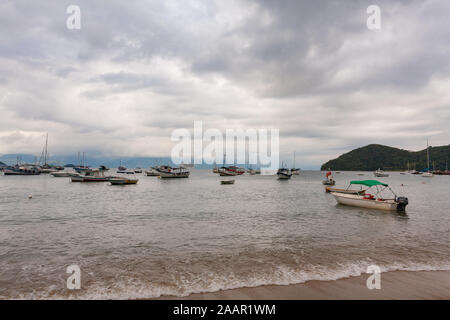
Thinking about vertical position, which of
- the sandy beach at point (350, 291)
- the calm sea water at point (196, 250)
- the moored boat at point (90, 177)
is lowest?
the calm sea water at point (196, 250)

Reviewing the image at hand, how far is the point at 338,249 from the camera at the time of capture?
13.2 metres

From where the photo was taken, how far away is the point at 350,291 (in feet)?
27.0

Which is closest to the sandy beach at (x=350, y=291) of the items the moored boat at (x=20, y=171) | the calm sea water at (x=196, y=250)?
the calm sea water at (x=196, y=250)

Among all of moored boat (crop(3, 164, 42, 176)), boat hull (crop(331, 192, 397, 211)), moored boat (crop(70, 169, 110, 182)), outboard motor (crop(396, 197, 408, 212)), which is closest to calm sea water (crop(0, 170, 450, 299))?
outboard motor (crop(396, 197, 408, 212))

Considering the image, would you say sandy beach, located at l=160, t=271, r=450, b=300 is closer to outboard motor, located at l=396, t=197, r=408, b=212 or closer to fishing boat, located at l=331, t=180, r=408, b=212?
fishing boat, located at l=331, t=180, r=408, b=212

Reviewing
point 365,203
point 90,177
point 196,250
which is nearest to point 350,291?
point 196,250

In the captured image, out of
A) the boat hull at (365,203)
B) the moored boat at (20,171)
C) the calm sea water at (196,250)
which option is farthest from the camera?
the moored boat at (20,171)

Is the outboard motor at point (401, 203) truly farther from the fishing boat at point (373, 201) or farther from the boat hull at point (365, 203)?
the boat hull at point (365, 203)

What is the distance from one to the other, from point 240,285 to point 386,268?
6.57 meters

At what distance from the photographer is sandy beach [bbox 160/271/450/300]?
25.8 feet

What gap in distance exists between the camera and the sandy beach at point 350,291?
786 cm

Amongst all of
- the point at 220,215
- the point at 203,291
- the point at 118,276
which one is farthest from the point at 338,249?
the point at 220,215

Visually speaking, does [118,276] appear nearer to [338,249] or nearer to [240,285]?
[240,285]
